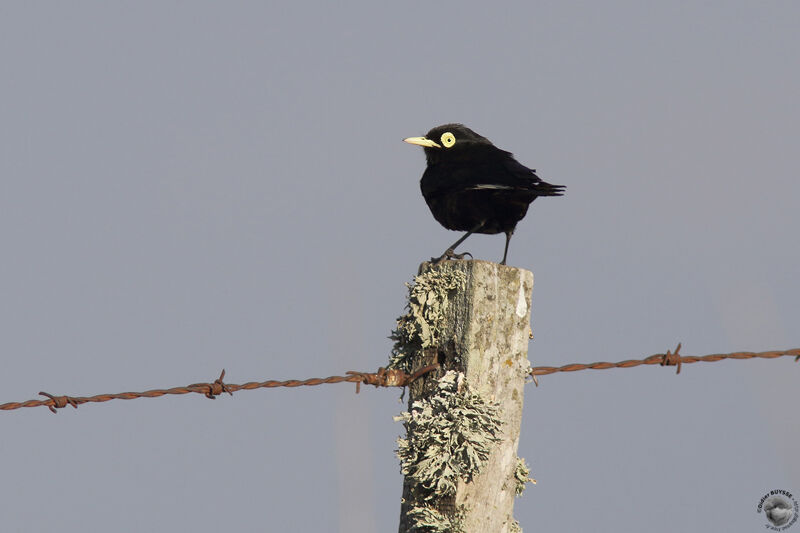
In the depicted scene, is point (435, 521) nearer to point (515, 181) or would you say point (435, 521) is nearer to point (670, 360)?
point (670, 360)

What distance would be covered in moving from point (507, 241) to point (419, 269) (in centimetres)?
273

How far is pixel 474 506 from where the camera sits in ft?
14.7

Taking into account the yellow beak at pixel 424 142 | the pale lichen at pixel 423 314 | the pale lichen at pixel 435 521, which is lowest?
the pale lichen at pixel 435 521

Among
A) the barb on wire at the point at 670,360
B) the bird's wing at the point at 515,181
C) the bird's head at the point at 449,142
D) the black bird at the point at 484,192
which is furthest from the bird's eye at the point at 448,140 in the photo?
the barb on wire at the point at 670,360

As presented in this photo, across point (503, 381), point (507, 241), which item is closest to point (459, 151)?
point (507, 241)

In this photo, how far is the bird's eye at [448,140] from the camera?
8.48m

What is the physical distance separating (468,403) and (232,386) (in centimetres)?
113

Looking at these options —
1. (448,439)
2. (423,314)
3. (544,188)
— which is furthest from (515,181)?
(448,439)

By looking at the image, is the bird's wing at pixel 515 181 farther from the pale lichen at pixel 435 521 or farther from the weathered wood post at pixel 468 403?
the pale lichen at pixel 435 521

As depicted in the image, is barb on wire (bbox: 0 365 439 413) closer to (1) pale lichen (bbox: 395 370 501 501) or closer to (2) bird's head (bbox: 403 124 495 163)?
(1) pale lichen (bbox: 395 370 501 501)

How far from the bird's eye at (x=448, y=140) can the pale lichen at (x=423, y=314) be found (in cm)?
372

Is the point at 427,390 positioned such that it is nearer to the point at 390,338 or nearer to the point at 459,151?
the point at 390,338

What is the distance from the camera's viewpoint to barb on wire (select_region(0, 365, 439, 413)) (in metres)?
4.66

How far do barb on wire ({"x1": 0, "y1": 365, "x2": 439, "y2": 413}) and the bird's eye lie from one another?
3988mm
